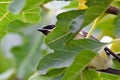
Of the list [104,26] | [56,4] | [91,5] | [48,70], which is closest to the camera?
[91,5]

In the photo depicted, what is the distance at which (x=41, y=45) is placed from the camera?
2424mm

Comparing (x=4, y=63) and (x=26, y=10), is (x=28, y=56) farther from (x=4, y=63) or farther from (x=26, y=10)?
(x=26, y=10)

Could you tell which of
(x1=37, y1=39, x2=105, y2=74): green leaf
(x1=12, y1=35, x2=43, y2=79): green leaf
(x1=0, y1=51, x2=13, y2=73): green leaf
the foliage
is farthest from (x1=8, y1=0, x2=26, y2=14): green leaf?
(x1=0, y1=51, x2=13, y2=73): green leaf

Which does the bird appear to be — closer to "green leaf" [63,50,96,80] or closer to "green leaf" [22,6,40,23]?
"green leaf" [63,50,96,80]

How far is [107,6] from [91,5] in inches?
1.2

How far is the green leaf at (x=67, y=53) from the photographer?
0.91 metres

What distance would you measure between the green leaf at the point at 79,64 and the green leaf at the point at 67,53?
0.02 m

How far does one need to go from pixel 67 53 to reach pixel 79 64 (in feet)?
0.15

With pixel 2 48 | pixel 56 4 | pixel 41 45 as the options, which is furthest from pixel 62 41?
pixel 2 48

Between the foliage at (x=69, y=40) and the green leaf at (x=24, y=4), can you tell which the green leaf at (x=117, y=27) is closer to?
the foliage at (x=69, y=40)

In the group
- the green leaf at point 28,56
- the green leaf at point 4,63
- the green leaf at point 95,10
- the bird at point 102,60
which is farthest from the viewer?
the green leaf at point 4,63

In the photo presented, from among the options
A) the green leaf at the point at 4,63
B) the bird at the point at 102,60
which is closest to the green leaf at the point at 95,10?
the bird at the point at 102,60

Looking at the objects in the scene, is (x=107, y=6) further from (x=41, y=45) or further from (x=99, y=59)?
(x=41, y=45)

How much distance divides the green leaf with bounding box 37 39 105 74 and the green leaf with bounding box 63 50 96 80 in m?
0.02
